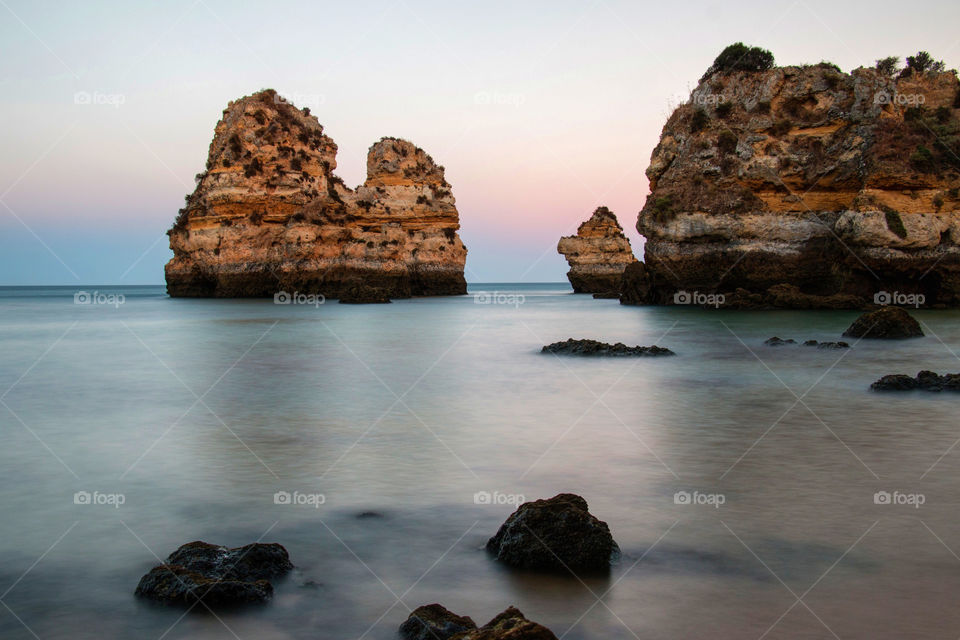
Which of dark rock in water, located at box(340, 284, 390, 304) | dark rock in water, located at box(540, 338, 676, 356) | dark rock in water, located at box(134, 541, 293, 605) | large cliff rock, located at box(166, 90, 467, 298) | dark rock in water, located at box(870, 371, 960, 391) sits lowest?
dark rock in water, located at box(340, 284, 390, 304)

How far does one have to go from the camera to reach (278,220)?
49.0 meters

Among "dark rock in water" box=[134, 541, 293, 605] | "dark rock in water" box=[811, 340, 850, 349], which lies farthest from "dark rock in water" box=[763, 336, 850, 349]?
"dark rock in water" box=[134, 541, 293, 605]

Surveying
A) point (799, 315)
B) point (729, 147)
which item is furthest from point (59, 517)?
point (729, 147)

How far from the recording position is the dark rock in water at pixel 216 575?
3.94 metres

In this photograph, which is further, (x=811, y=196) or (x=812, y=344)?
(x=811, y=196)

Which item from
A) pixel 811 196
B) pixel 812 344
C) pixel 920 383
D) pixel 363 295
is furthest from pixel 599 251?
pixel 920 383

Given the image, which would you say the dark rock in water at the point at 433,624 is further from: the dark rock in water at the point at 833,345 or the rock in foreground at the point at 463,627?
the dark rock in water at the point at 833,345

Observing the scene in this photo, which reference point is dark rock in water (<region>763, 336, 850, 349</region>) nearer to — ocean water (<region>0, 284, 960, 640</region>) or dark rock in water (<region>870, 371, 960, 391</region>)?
ocean water (<region>0, 284, 960, 640</region>)

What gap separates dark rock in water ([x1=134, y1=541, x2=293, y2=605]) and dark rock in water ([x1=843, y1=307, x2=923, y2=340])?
18.6 meters

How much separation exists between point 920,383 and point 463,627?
1048 centimetres

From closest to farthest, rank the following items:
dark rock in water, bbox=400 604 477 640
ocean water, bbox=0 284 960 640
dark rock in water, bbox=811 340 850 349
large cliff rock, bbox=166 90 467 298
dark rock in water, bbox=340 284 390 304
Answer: dark rock in water, bbox=400 604 477 640, ocean water, bbox=0 284 960 640, dark rock in water, bbox=811 340 850 349, dark rock in water, bbox=340 284 390 304, large cliff rock, bbox=166 90 467 298

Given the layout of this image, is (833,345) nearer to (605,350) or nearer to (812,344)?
(812,344)

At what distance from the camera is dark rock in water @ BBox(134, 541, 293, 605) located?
3.94 metres

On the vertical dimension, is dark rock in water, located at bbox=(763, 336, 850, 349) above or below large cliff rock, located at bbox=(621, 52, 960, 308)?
below
